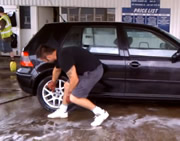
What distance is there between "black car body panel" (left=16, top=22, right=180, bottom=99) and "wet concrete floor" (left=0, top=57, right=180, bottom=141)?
36 centimetres

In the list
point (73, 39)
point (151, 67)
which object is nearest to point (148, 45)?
point (151, 67)

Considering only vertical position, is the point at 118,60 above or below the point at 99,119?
above

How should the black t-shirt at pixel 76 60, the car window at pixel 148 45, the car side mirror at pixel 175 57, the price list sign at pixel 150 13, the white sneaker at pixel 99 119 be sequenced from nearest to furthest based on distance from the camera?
the black t-shirt at pixel 76 60, the white sneaker at pixel 99 119, the car side mirror at pixel 175 57, the car window at pixel 148 45, the price list sign at pixel 150 13

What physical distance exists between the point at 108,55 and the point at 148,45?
68 centimetres

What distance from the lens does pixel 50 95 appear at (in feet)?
16.0

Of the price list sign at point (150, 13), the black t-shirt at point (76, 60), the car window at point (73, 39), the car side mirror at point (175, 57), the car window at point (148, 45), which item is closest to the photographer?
the black t-shirt at point (76, 60)

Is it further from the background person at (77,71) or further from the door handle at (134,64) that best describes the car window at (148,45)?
the background person at (77,71)

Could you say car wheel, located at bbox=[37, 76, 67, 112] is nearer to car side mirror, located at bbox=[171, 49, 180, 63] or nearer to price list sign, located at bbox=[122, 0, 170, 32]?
car side mirror, located at bbox=[171, 49, 180, 63]

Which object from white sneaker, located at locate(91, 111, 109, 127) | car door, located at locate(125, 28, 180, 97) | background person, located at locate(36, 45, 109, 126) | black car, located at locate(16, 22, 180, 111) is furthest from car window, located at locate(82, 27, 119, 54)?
white sneaker, located at locate(91, 111, 109, 127)

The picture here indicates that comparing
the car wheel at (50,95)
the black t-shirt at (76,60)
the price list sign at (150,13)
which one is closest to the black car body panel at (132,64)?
the car wheel at (50,95)

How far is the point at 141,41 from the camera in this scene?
15.5 ft

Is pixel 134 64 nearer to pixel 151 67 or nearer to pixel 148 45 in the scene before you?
pixel 151 67

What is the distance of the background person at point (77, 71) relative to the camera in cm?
387

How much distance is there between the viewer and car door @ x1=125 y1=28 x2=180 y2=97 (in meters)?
4.62
